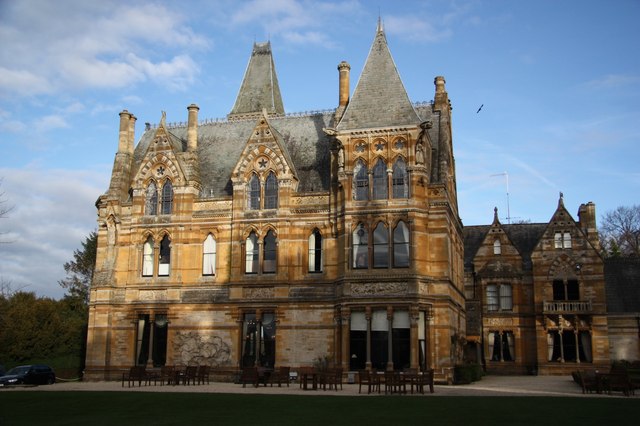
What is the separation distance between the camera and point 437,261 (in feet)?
114

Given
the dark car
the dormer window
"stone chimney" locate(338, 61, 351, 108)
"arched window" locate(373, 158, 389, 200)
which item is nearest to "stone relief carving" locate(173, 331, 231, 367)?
the dark car

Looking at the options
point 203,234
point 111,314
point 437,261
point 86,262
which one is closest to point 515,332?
point 437,261

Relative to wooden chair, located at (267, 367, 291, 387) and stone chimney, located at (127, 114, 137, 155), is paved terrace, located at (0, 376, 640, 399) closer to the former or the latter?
wooden chair, located at (267, 367, 291, 387)

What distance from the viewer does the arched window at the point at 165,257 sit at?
39156 millimetres

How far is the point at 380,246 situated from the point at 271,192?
716cm

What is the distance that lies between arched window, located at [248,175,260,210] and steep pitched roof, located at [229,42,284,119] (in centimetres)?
919

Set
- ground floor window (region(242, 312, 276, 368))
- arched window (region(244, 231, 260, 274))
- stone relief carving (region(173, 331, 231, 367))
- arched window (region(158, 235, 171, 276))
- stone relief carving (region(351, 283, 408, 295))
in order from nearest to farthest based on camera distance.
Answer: stone relief carving (region(351, 283, 408, 295))
ground floor window (region(242, 312, 276, 368))
stone relief carving (region(173, 331, 231, 367))
arched window (region(244, 231, 260, 274))
arched window (region(158, 235, 171, 276))

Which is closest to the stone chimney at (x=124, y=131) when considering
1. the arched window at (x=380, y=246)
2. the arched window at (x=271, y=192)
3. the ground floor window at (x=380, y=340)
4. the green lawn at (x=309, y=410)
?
the arched window at (x=271, y=192)

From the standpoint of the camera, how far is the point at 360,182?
35.9 metres

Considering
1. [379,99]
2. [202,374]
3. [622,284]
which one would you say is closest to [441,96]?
[379,99]

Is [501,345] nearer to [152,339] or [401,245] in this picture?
[401,245]

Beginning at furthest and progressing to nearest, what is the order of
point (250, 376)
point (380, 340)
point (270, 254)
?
point (270, 254)
point (380, 340)
point (250, 376)

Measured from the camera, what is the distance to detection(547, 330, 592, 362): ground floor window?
158 ft

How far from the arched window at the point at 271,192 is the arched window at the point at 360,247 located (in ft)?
17.0
